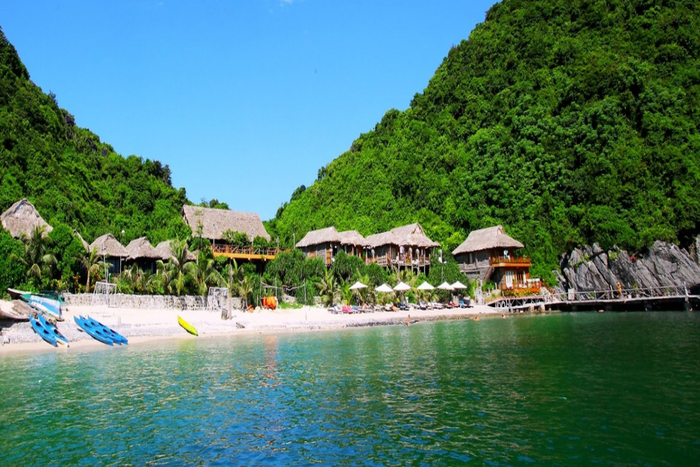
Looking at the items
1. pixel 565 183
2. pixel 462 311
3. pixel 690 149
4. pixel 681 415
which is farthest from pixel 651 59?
pixel 681 415

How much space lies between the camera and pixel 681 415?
9.34 metres

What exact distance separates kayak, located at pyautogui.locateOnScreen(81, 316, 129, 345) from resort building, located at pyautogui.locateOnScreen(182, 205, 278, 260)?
1615 cm

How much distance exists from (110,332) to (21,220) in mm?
16028

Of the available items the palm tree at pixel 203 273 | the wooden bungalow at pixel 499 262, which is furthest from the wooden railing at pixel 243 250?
the wooden bungalow at pixel 499 262

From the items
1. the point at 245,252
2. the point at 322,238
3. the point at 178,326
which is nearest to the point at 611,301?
the point at 322,238

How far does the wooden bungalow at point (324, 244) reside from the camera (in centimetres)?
4422

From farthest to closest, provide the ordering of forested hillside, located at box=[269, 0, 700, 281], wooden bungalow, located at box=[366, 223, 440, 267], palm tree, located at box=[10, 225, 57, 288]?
wooden bungalow, located at box=[366, 223, 440, 267] < forested hillside, located at box=[269, 0, 700, 281] < palm tree, located at box=[10, 225, 57, 288]

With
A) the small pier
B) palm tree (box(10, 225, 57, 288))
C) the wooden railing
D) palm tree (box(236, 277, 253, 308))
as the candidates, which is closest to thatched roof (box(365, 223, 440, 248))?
the small pier

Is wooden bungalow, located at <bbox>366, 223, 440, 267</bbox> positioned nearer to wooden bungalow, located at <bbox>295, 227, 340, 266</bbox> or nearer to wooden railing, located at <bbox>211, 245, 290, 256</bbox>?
wooden bungalow, located at <bbox>295, 227, 340, 266</bbox>

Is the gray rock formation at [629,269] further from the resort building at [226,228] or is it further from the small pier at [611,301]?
the resort building at [226,228]

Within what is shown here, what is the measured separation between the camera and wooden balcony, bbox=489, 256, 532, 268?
147 ft

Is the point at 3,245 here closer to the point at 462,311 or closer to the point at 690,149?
the point at 462,311

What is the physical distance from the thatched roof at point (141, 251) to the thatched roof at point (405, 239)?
1905cm

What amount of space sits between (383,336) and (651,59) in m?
50.0
